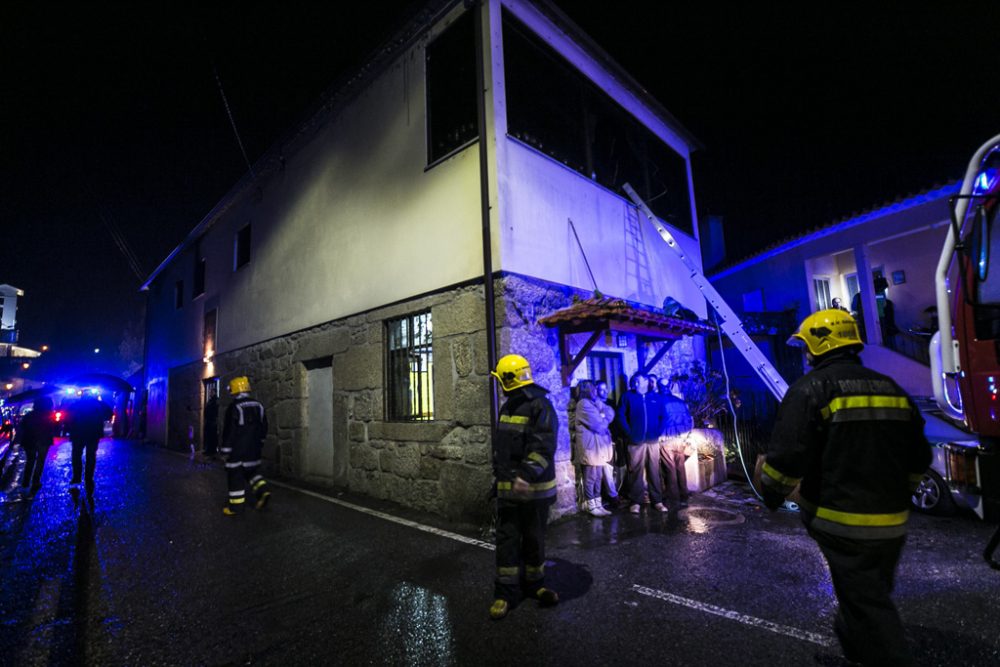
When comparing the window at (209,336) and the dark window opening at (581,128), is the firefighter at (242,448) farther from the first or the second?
the window at (209,336)

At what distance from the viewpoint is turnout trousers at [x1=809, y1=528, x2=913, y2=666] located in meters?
2.15

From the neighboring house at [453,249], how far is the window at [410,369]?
0.10 ft

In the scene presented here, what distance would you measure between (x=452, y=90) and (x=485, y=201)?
231 centimetres

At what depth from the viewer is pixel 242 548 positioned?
517 cm

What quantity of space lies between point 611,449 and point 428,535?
2685mm

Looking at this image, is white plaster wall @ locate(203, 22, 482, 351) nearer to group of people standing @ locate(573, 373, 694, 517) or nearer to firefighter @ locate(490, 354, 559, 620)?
group of people standing @ locate(573, 373, 694, 517)

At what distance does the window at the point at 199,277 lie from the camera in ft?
49.1

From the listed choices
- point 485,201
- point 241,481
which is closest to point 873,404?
point 485,201

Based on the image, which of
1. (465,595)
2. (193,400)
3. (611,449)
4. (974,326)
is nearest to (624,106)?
(611,449)

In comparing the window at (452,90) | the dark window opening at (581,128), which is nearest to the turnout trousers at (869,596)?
→ the dark window opening at (581,128)

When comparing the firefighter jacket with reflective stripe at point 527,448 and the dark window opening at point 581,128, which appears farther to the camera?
the dark window opening at point 581,128

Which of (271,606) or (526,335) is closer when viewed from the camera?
(271,606)

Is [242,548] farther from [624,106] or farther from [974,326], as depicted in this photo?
[624,106]

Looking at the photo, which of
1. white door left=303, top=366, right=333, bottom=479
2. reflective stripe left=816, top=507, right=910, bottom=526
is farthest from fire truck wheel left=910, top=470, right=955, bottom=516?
white door left=303, top=366, right=333, bottom=479
